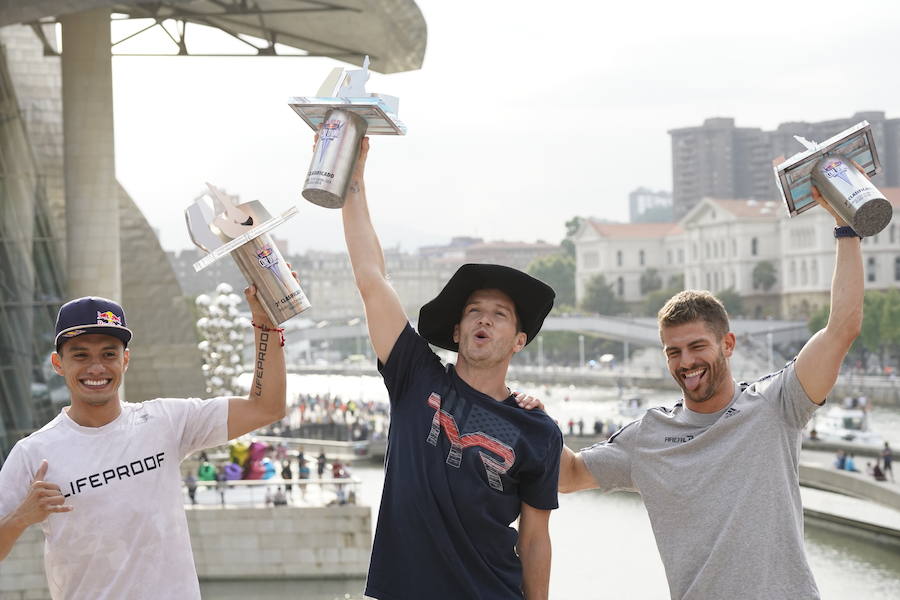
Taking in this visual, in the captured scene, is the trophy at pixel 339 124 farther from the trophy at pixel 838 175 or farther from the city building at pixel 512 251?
the city building at pixel 512 251

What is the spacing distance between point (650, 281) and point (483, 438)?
120m

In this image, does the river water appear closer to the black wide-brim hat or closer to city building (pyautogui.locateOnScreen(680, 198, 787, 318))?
the black wide-brim hat

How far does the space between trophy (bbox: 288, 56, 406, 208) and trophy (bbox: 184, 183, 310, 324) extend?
19cm

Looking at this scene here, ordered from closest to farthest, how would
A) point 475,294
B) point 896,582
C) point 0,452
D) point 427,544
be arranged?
point 427,544 < point 475,294 < point 0,452 < point 896,582

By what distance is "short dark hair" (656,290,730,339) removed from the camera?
169 inches

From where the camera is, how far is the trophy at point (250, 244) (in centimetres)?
436

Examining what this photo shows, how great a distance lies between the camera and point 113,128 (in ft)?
77.5

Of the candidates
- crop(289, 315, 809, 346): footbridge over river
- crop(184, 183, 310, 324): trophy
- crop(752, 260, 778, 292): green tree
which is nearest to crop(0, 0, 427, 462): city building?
crop(184, 183, 310, 324): trophy

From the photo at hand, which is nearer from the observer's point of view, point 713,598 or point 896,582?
point 713,598

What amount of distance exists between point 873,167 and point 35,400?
20276 millimetres

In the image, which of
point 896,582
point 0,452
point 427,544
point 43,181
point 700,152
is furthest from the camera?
point 700,152

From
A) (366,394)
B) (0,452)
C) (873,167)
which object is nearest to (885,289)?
(366,394)

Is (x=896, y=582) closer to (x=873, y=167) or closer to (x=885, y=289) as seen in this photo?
(x=873, y=167)

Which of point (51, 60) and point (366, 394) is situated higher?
point (51, 60)
